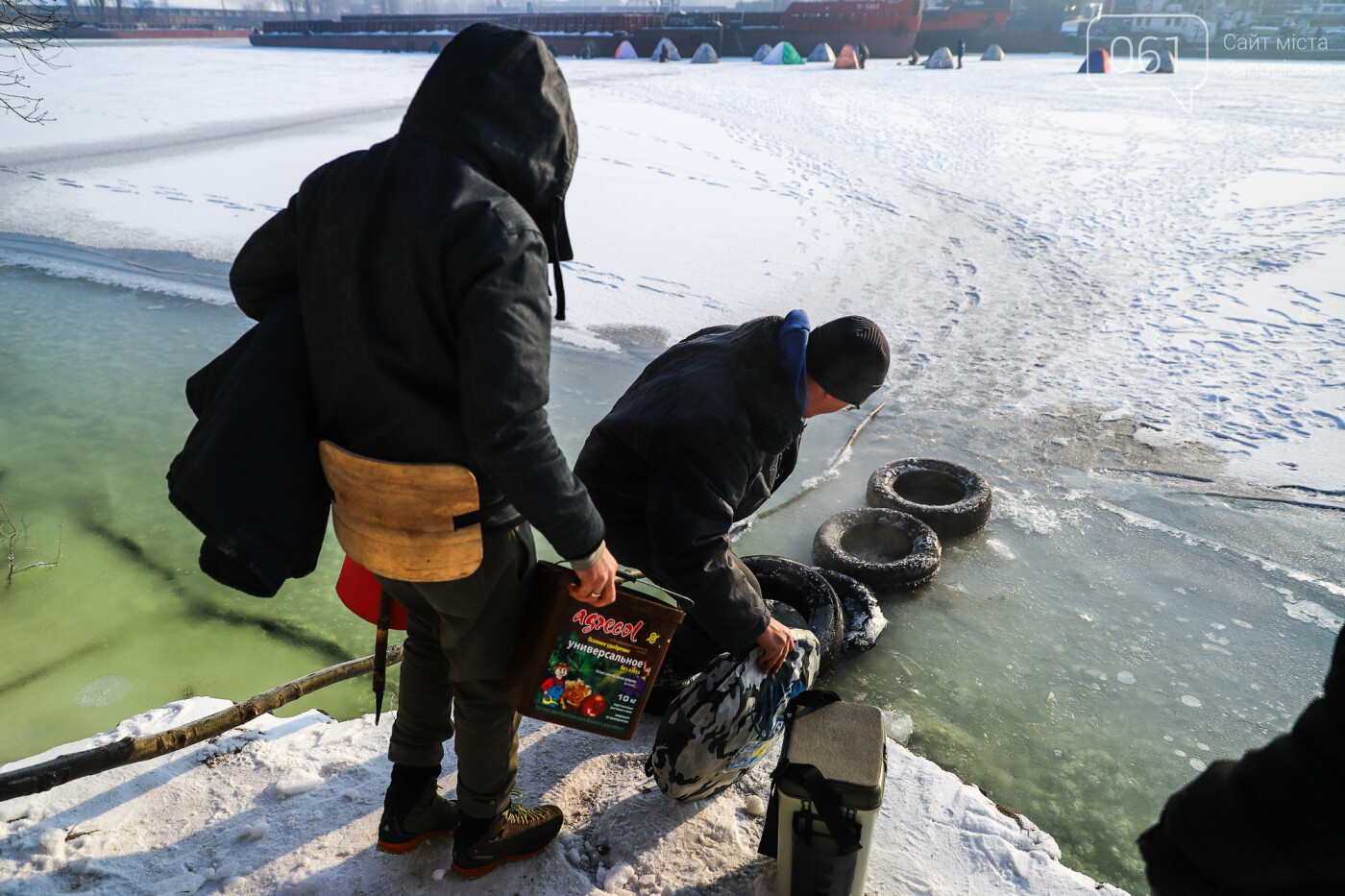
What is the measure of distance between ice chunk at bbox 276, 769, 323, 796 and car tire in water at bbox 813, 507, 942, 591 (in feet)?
7.87

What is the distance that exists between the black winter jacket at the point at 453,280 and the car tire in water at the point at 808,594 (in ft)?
5.91

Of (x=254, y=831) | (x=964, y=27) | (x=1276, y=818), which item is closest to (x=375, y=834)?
(x=254, y=831)

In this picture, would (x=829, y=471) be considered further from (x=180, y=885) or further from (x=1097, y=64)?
(x=1097, y=64)

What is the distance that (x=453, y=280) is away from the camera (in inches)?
58.8

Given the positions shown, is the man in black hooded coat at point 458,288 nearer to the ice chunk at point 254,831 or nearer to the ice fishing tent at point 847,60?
the ice chunk at point 254,831

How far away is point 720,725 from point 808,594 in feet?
4.03

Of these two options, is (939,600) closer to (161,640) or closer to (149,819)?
(149,819)

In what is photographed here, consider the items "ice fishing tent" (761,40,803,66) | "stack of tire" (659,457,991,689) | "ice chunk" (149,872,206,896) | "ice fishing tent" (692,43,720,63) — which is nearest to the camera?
"ice chunk" (149,872,206,896)

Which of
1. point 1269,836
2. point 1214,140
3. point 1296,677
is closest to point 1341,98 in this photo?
point 1214,140

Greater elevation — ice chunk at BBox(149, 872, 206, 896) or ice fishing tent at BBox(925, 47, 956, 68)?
ice fishing tent at BBox(925, 47, 956, 68)

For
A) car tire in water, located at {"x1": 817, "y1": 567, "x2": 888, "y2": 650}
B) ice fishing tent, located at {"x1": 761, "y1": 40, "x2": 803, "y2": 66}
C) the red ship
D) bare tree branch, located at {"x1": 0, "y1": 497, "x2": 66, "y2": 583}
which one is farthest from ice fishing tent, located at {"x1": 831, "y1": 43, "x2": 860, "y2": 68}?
bare tree branch, located at {"x1": 0, "y1": 497, "x2": 66, "y2": 583}

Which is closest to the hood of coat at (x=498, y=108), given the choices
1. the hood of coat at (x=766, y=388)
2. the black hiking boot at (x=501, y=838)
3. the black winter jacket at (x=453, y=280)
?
the black winter jacket at (x=453, y=280)

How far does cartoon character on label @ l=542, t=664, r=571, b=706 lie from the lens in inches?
75.7

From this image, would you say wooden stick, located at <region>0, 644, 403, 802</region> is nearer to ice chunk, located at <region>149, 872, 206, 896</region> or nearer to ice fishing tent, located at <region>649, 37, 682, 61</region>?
ice chunk, located at <region>149, 872, 206, 896</region>
